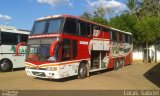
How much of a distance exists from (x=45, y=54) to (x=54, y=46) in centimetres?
110

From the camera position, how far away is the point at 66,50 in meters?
15.7

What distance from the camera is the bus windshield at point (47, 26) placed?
15.8m

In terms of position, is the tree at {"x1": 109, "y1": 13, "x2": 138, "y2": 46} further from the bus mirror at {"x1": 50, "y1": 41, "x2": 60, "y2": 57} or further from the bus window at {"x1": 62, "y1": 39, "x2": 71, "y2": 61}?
the bus mirror at {"x1": 50, "y1": 41, "x2": 60, "y2": 57}

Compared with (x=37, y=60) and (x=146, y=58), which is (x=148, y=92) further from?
(x=146, y=58)

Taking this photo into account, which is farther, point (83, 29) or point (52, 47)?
point (83, 29)

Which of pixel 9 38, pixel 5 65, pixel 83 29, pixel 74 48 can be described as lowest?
pixel 5 65

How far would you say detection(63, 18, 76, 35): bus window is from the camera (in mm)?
15883

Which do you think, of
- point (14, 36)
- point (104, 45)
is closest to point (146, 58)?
point (104, 45)

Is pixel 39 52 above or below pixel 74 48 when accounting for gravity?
below

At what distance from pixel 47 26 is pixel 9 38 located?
6509 millimetres

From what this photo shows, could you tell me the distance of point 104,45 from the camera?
20.8 meters

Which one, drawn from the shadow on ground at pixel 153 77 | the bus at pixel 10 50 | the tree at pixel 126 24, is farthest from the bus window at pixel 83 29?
the tree at pixel 126 24

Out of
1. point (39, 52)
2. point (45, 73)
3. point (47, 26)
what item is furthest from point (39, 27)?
point (45, 73)

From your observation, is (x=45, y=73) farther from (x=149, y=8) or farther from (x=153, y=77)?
(x=149, y=8)
